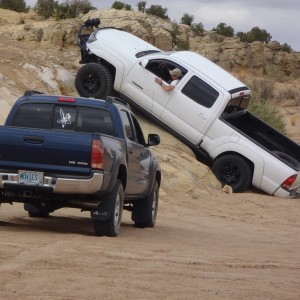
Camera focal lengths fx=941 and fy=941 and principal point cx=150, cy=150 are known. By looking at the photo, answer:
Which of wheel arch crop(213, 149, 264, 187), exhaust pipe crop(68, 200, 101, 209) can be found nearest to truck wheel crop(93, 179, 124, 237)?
exhaust pipe crop(68, 200, 101, 209)

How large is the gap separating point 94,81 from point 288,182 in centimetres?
476

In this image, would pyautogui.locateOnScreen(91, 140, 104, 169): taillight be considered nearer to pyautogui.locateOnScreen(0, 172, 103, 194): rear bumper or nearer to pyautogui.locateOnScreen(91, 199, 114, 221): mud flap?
pyautogui.locateOnScreen(0, 172, 103, 194): rear bumper

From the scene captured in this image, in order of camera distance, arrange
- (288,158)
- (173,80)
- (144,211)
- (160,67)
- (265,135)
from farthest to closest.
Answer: (265,135), (288,158), (160,67), (173,80), (144,211)

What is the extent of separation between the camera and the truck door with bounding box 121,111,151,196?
1212 cm

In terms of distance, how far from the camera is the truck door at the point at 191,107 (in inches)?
797

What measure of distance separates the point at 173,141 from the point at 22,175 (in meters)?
10.6

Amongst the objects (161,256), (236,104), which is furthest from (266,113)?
(161,256)

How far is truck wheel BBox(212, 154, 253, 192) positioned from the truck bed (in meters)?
Answer: 1.08

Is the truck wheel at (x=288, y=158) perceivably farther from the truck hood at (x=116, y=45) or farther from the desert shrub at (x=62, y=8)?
the desert shrub at (x=62, y=8)

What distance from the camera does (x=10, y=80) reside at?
66.8 ft

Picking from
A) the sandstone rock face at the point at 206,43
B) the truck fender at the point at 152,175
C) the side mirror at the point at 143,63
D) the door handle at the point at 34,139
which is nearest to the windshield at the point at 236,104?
the side mirror at the point at 143,63

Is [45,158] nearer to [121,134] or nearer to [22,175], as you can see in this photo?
[22,175]

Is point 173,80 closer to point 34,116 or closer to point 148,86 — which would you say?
point 148,86

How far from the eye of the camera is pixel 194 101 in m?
20.3
